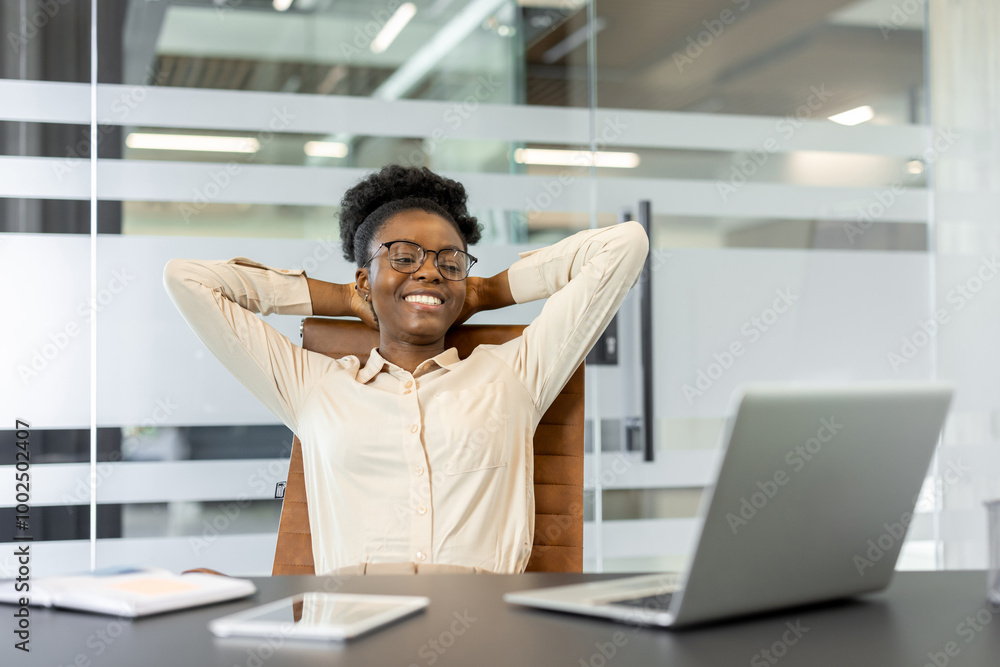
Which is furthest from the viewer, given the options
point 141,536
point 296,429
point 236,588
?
point 141,536

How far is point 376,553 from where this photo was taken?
1.48 meters

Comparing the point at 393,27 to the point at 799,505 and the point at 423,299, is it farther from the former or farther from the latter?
the point at 799,505

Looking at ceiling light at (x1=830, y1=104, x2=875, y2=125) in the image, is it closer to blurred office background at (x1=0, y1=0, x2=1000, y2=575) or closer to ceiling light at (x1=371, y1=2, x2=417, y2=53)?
blurred office background at (x1=0, y1=0, x2=1000, y2=575)

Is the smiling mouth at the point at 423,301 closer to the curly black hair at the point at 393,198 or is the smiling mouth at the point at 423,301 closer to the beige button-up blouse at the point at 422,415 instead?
the beige button-up blouse at the point at 422,415

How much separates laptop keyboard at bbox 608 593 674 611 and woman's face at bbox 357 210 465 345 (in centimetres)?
96

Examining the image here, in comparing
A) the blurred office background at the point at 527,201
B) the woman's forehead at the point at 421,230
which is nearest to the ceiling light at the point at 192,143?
the blurred office background at the point at 527,201

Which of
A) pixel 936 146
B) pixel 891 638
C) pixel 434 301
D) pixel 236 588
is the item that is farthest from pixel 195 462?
pixel 936 146

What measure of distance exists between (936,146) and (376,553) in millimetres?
2695

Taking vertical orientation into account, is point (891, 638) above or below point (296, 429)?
below

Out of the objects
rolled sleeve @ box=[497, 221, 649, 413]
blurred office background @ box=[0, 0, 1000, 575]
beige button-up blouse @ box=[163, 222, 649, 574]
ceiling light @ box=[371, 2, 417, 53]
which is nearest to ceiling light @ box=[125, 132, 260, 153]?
blurred office background @ box=[0, 0, 1000, 575]

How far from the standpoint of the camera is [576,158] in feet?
9.38

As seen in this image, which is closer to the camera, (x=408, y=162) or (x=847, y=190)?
(x=408, y=162)

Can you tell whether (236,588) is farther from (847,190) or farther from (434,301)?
(847,190)

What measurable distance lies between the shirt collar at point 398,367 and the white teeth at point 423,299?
101 mm
